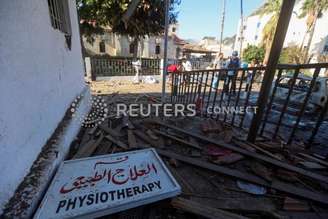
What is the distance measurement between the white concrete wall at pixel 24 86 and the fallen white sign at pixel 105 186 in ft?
1.12

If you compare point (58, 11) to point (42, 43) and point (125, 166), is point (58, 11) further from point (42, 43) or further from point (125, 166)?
point (125, 166)

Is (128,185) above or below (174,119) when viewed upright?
above

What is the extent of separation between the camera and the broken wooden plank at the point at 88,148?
2.35 meters

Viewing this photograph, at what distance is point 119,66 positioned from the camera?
1112 centimetres

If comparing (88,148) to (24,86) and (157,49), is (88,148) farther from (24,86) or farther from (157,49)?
(157,49)

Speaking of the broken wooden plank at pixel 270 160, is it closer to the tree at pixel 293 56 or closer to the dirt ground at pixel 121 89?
the dirt ground at pixel 121 89

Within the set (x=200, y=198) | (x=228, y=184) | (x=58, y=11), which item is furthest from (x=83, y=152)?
(x=58, y=11)

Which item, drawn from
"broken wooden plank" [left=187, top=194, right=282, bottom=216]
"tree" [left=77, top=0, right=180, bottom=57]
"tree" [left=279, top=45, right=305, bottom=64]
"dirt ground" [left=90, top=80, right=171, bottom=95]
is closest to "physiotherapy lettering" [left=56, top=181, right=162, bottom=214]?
"broken wooden plank" [left=187, top=194, right=282, bottom=216]

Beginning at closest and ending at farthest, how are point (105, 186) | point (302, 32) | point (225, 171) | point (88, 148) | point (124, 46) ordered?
point (105, 186) → point (225, 171) → point (88, 148) → point (302, 32) → point (124, 46)

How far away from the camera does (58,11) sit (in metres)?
2.83

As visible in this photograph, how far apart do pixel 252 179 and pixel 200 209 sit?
812mm

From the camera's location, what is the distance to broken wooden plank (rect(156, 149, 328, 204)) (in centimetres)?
167

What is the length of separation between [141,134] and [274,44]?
2.46 metres

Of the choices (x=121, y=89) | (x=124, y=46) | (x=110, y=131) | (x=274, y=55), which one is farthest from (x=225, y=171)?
(x=124, y=46)
